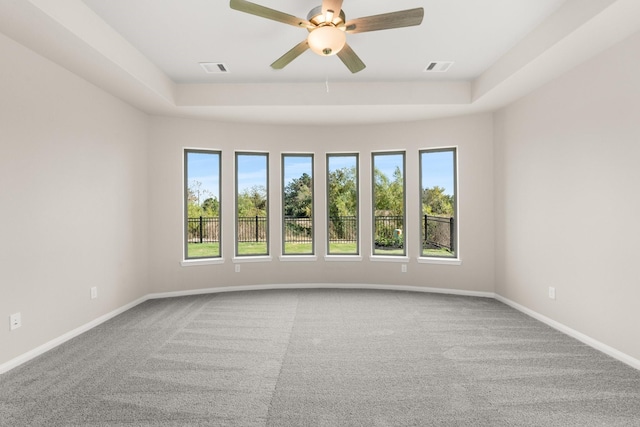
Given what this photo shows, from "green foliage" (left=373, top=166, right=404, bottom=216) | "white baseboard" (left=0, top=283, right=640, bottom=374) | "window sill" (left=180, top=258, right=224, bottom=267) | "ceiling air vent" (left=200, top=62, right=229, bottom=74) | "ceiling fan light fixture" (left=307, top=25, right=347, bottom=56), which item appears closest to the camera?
"ceiling fan light fixture" (left=307, top=25, right=347, bottom=56)

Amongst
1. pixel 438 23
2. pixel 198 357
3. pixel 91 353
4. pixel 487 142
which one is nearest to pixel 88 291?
pixel 91 353

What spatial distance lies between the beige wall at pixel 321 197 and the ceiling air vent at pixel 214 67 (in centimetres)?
124

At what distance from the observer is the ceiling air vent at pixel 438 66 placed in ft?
13.1

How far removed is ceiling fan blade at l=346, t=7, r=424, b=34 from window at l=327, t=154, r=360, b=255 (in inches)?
127

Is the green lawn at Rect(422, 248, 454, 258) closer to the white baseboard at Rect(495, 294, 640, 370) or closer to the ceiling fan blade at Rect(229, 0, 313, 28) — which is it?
the white baseboard at Rect(495, 294, 640, 370)

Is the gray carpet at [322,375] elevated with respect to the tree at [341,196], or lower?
lower

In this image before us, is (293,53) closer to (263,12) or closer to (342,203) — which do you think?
(263,12)

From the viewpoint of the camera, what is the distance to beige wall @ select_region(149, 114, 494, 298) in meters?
5.04

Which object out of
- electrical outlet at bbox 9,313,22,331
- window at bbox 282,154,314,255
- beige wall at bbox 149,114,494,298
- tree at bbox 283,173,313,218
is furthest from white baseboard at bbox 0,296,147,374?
tree at bbox 283,173,313,218

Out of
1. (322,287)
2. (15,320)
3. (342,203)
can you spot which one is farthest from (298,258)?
(15,320)

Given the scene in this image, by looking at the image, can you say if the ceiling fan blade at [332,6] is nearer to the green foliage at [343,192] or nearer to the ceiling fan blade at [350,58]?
the ceiling fan blade at [350,58]

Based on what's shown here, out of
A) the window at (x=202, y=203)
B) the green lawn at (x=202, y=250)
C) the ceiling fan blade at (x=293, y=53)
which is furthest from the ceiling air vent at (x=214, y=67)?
the green lawn at (x=202, y=250)

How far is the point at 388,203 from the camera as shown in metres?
5.65

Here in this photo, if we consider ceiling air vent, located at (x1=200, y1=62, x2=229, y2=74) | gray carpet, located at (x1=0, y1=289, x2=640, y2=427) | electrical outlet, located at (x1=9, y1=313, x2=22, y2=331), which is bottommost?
gray carpet, located at (x1=0, y1=289, x2=640, y2=427)
